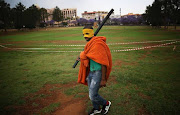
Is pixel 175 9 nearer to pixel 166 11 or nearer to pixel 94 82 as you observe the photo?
pixel 166 11

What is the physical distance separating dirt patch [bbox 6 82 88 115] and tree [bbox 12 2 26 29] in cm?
6029

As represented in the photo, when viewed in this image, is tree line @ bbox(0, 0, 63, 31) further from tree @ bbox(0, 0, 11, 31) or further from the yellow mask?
the yellow mask

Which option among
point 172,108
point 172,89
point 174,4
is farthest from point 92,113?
point 174,4

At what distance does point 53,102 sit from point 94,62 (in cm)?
210

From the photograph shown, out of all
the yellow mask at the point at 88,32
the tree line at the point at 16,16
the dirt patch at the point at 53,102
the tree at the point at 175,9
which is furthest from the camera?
the tree line at the point at 16,16

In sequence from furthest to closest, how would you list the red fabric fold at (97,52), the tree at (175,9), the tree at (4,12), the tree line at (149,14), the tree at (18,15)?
the tree at (18,15), the tree at (4,12), the tree line at (149,14), the tree at (175,9), the red fabric fold at (97,52)

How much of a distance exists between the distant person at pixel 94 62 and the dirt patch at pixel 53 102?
80cm

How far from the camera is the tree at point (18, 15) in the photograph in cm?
5594

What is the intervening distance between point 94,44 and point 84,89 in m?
2.47

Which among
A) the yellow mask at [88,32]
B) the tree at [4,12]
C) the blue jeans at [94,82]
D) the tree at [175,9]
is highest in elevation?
the tree at [4,12]

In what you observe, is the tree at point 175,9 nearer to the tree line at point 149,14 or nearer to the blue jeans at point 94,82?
the tree line at point 149,14

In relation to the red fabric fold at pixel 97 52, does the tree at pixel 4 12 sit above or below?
above

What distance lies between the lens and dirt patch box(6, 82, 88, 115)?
3.32m

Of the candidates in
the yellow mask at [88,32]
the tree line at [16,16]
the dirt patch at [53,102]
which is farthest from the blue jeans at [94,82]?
the tree line at [16,16]
